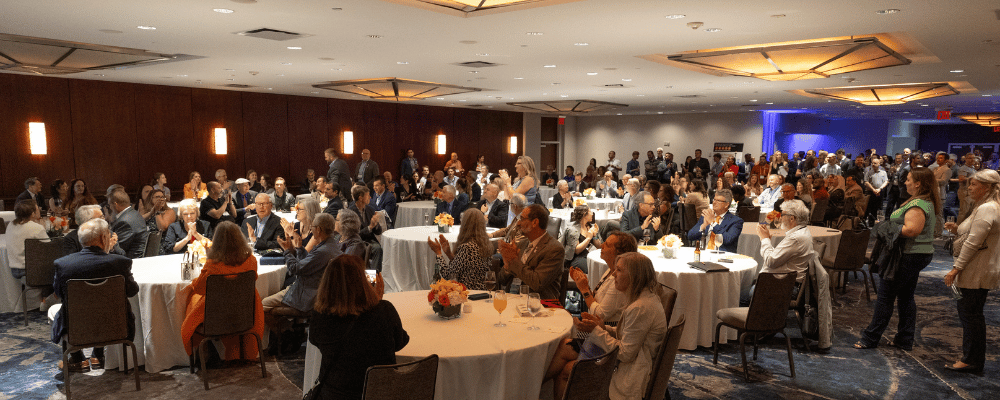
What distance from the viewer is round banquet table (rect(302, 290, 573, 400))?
3258 mm

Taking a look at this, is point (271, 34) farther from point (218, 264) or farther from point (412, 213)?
point (412, 213)

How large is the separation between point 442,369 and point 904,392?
3734 mm

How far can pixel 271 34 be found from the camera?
6.32 metres

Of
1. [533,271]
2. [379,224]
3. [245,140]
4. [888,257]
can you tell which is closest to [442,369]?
[533,271]

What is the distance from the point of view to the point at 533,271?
4734 mm

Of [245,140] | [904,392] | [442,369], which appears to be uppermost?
[245,140]

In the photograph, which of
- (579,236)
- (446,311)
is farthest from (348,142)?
(446,311)

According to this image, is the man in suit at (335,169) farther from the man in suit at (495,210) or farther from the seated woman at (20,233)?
the seated woman at (20,233)

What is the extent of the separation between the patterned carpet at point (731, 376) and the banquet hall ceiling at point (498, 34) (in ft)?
9.49

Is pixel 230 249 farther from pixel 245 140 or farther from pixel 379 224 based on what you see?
pixel 245 140

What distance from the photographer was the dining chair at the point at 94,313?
14.0ft

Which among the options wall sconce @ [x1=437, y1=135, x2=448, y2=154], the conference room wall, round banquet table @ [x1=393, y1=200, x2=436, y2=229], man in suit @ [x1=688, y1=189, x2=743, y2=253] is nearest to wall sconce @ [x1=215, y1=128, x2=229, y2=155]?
round banquet table @ [x1=393, y1=200, x2=436, y2=229]

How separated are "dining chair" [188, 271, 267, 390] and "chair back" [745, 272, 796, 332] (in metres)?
3.74

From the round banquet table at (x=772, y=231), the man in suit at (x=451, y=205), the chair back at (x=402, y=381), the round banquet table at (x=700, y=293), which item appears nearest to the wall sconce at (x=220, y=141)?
the man in suit at (x=451, y=205)
